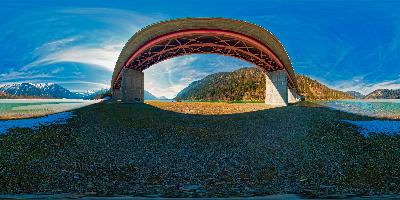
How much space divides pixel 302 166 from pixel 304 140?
6216 mm

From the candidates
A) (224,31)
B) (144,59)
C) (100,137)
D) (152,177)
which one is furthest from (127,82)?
(152,177)

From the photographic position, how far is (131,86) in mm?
61219

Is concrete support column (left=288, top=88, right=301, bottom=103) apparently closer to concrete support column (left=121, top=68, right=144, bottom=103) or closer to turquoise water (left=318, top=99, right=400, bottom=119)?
turquoise water (left=318, top=99, right=400, bottom=119)

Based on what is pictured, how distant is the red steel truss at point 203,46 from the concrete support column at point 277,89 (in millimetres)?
1598

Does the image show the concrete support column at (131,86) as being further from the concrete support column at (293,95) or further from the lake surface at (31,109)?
the concrete support column at (293,95)

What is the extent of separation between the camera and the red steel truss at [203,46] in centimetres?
5208

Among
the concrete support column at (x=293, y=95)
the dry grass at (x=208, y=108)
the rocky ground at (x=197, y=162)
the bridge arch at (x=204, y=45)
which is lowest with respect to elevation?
the rocky ground at (x=197, y=162)

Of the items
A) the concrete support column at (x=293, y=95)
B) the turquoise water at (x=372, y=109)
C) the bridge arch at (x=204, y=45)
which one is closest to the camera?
the turquoise water at (x=372, y=109)

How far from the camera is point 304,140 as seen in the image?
19219mm

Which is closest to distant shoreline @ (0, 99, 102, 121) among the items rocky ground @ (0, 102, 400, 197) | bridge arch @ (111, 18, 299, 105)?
bridge arch @ (111, 18, 299, 105)

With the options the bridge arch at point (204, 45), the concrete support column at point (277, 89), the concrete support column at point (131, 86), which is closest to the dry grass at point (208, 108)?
the concrete support column at point (277, 89)

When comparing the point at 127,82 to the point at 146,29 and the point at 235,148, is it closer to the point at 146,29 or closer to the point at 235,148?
the point at 146,29

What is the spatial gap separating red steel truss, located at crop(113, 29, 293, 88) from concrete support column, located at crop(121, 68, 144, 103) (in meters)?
1.66

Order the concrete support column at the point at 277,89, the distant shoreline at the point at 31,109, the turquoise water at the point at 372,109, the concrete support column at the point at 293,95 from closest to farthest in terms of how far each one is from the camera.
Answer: the distant shoreline at the point at 31,109 → the turquoise water at the point at 372,109 → the concrete support column at the point at 277,89 → the concrete support column at the point at 293,95
